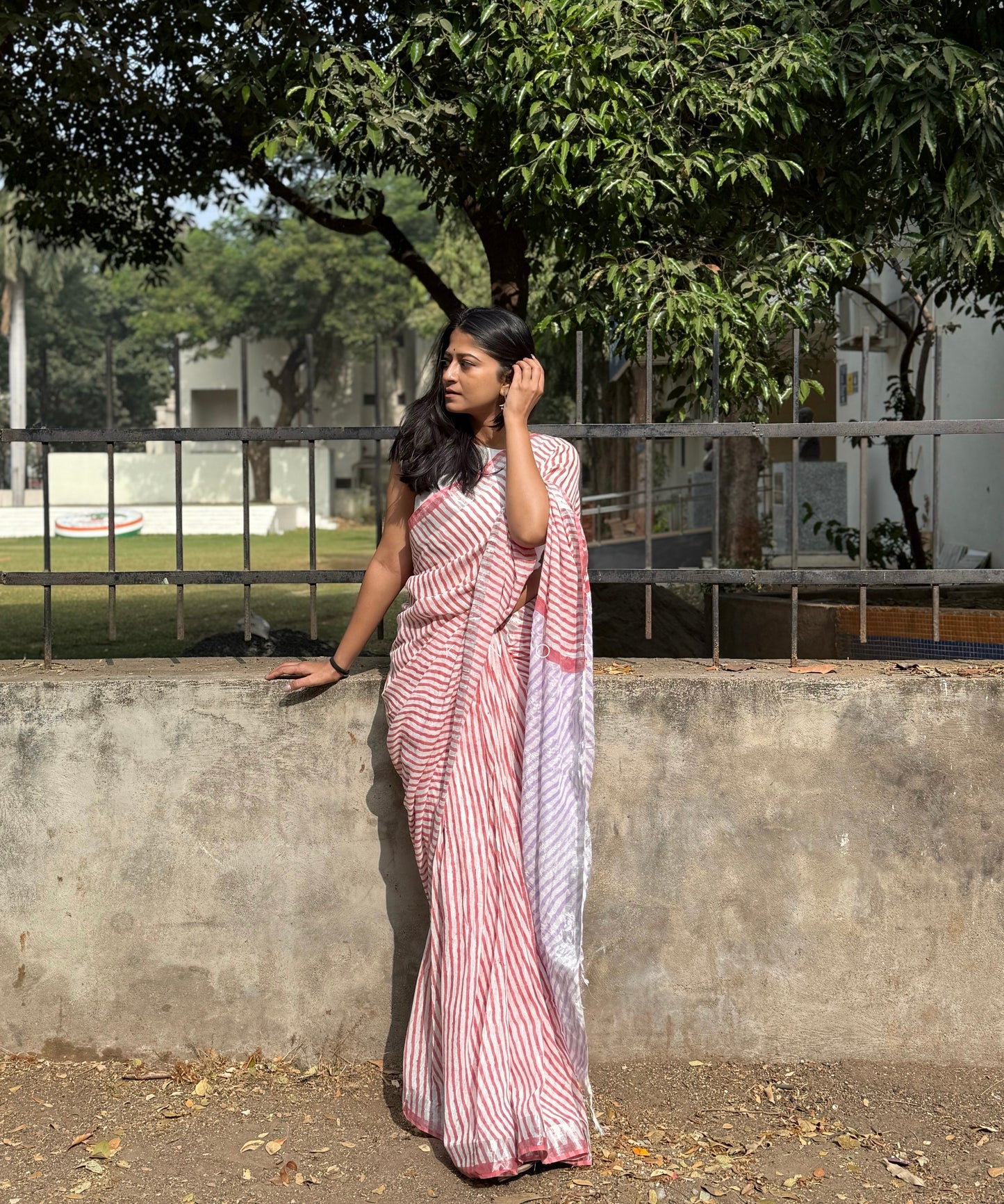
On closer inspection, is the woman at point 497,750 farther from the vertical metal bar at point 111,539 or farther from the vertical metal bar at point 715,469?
the vertical metal bar at point 111,539

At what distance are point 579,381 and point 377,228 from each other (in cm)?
622

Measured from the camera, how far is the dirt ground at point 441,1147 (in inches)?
103

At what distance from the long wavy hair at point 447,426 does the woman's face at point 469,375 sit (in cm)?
1

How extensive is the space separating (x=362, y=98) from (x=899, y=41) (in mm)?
2166

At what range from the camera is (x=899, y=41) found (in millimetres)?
4516

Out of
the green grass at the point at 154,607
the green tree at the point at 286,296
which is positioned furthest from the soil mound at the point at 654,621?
the green tree at the point at 286,296

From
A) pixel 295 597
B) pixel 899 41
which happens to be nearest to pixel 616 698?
pixel 899 41

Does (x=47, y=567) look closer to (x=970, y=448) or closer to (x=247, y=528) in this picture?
(x=247, y=528)

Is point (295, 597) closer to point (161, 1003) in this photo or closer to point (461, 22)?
point (461, 22)

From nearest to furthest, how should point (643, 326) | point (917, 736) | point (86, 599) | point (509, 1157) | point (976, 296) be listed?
point (509, 1157) < point (917, 736) < point (643, 326) < point (976, 296) < point (86, 599)

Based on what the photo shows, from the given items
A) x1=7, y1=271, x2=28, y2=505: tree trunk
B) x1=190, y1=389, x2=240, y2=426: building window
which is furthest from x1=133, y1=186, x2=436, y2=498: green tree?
x1=7, y1=271, x2=28, y2=505: tree trunk

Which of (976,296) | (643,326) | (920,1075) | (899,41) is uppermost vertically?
(899,41)

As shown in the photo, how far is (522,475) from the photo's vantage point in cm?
264

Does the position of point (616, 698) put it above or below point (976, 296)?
below
